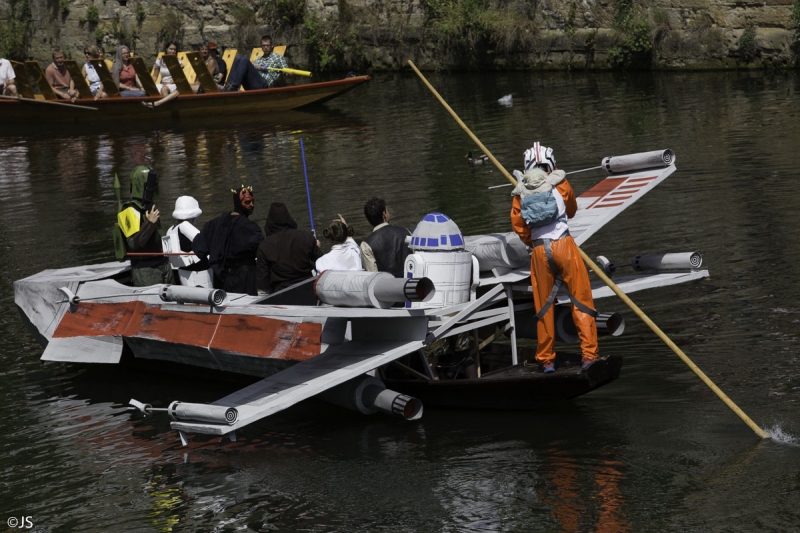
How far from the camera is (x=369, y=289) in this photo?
7398 millimetres

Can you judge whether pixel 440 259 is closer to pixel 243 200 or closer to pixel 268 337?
pixel 268 337

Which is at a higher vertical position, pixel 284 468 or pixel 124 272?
pixel 124 272

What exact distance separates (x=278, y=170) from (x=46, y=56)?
1921cm

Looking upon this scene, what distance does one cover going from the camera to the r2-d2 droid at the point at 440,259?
8.05 metres

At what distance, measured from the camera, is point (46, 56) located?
113 ft

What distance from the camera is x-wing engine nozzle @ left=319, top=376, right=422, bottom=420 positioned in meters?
7.87

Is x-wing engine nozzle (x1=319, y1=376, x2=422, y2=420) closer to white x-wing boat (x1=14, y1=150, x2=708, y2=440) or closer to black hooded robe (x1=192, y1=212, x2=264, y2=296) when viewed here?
white x-wing boat (x1=14, y1=150, x2=708, y2=440)

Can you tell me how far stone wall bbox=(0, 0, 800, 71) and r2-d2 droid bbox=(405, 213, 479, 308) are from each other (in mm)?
16556

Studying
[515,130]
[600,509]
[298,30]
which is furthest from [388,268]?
[298,30]

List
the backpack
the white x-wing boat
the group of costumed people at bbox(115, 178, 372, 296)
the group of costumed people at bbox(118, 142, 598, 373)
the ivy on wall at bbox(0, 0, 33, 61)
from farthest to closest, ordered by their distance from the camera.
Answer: the ivy on wall at bbox(0, 0, 33, 61)
the group of costumed people at bbox(115, 178, 372, 296)
the group of costumed people at bbox(118, 142, 598, 373)
the backpack
the white x-wing boat

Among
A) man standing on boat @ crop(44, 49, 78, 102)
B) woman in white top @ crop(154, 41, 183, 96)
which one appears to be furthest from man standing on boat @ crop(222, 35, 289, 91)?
man standing on boat @ crop(44, 49, 78, 102)

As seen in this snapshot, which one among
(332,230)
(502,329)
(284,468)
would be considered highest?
(332,230)

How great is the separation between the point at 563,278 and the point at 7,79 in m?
20.8

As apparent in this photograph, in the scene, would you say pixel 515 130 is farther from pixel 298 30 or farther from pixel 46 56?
pixel 46 56
